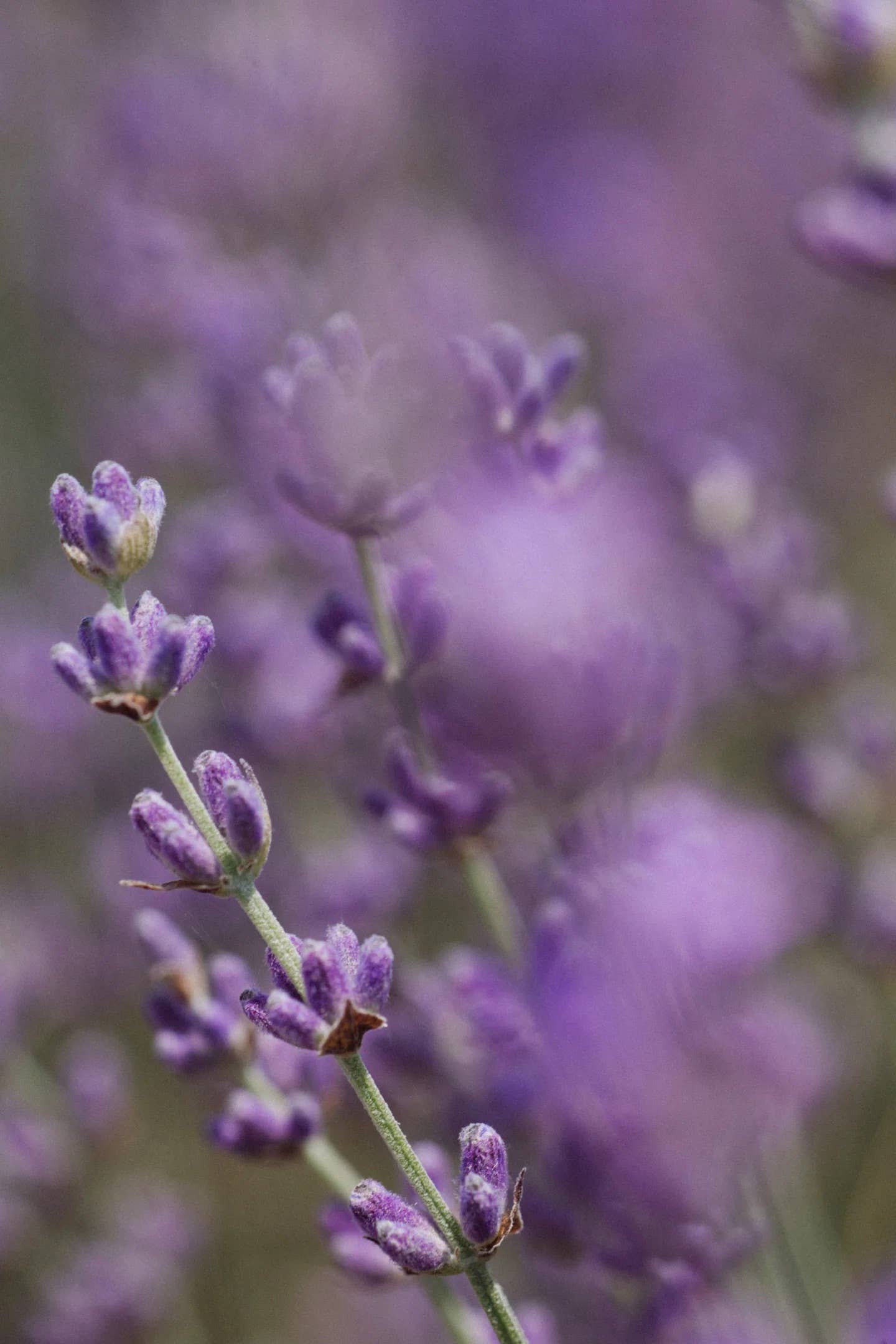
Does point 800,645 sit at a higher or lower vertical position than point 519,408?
lower

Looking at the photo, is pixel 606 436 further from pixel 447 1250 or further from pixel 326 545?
pixel 447 1250

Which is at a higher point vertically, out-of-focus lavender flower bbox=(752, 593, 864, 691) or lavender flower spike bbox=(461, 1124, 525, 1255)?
lavender flower spike bbox=(461, 1124, 525, 1255)

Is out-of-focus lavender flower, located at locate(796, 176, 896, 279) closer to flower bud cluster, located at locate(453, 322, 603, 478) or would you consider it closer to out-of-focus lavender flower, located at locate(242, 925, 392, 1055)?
flower bud cluster, located at locate(453, 322, 603, 478)

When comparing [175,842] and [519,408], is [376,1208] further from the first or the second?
[519,408]

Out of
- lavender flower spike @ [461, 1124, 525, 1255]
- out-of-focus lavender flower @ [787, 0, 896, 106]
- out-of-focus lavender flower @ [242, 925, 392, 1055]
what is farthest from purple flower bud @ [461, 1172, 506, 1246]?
out-of-focus lavender flower @ [787, 0, 896, 106]

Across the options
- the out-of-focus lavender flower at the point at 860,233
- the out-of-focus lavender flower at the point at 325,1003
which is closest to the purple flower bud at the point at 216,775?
the out-of-focus lavender flower at the point at 325,1003

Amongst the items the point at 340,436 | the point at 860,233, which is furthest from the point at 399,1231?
the point at 860,233

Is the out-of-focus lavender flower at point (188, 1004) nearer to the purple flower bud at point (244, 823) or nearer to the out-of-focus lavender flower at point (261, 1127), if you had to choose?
the out-of-focus lavender flower at point (261, 1127)
